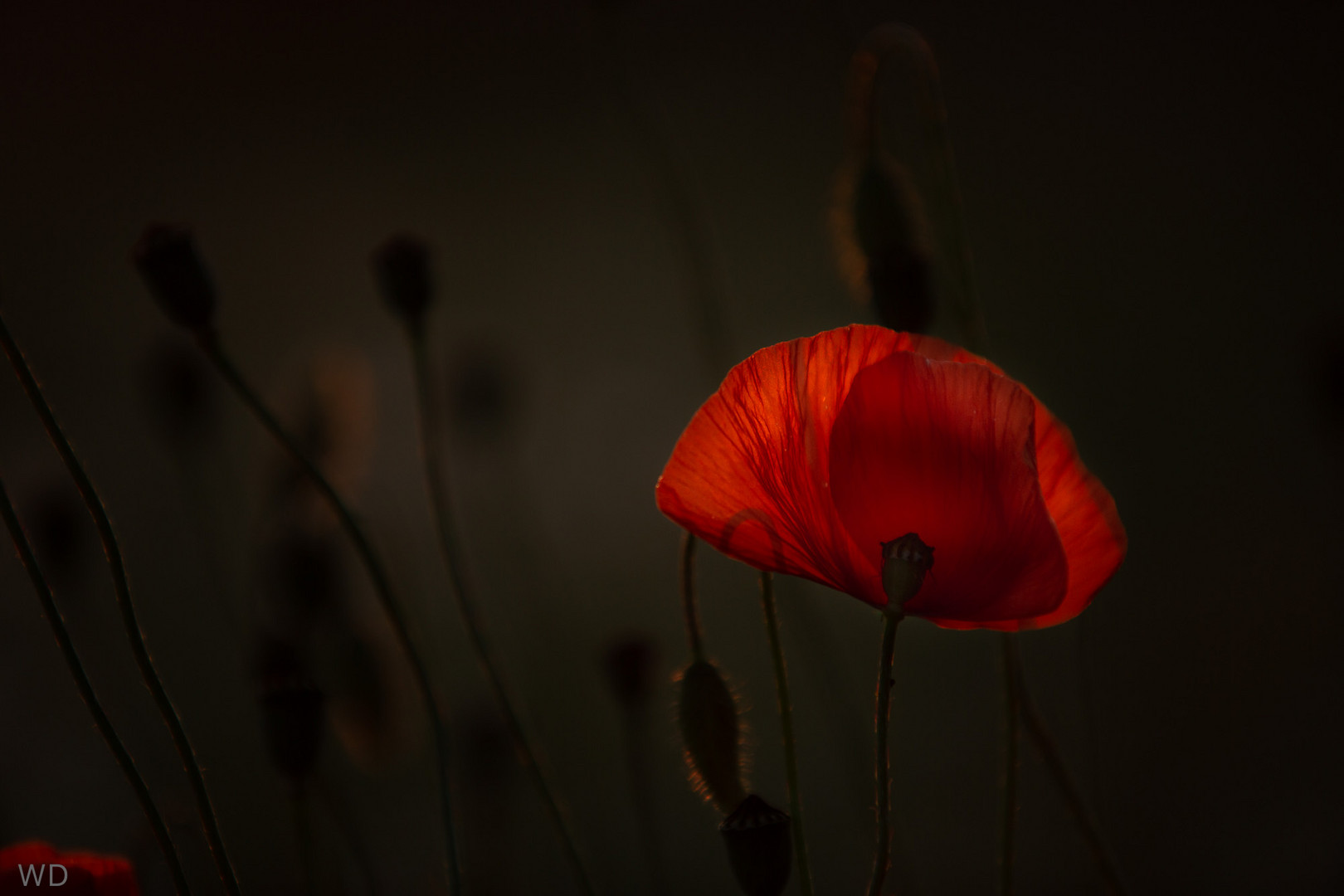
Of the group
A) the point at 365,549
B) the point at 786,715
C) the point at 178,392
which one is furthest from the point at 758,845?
the point at 178,392

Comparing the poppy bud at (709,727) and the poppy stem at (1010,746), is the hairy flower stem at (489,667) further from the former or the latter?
the poppy stem at (1010,746)

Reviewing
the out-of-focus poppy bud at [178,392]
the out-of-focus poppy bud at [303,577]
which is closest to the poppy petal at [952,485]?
the out-of-focus poppy bud at [303,577]

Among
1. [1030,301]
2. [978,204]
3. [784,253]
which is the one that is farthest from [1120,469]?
[784,253]

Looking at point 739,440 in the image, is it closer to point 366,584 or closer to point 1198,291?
point 366,584

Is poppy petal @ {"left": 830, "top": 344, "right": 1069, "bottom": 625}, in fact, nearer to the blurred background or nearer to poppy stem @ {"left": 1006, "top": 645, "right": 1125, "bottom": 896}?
poppy stem @ {"left": 1006, "top": 645, "right": 1125, "bottom": 896}

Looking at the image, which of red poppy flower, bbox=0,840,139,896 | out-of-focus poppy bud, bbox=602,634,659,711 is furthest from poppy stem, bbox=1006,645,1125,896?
red poppy flower, bbox=0,840,139,896

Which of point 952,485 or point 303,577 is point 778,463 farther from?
point 303,577

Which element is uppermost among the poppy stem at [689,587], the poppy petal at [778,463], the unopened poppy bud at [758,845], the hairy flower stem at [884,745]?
the poppy petal at [778,463]
